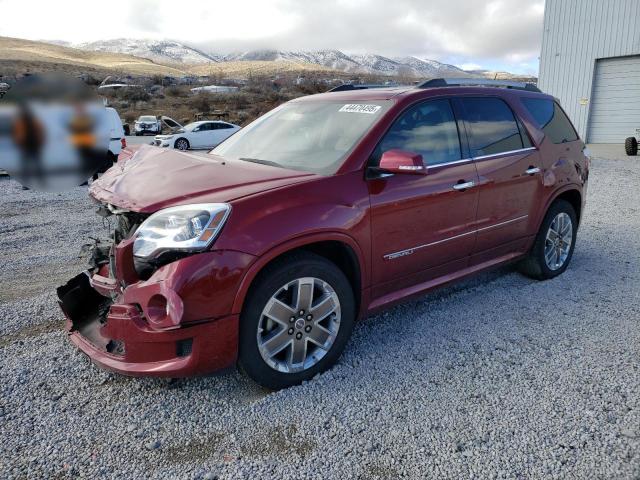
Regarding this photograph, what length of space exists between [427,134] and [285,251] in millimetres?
1561

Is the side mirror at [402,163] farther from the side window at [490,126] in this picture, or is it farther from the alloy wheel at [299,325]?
the side window at [490,126]

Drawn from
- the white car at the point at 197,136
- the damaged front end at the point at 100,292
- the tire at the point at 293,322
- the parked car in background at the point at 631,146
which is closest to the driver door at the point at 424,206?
the tire at the point at 293,322

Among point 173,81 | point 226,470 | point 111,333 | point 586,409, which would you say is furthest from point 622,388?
point 173,81

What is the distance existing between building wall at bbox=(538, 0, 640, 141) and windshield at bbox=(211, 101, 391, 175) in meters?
19.5

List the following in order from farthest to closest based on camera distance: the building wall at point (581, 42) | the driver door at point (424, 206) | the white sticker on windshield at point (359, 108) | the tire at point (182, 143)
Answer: the tire at point (182, 143) < the building wall at point (581, 42) < the white sticker on windshield at point (359, 108) < the driver door at point (424, 206)

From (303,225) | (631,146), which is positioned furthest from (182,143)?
(303,225)

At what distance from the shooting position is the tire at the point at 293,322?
9.34ft

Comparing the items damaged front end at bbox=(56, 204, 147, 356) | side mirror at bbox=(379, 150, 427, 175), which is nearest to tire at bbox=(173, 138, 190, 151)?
damaged front end at bbox=(56, 204, 147, 356)

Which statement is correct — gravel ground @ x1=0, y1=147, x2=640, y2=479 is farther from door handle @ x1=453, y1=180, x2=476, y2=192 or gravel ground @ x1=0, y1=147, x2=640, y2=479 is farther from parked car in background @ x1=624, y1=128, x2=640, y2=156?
parked car in background @ x1=624, y1=128, x2=640, y2=156

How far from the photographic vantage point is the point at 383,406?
9.58 feet

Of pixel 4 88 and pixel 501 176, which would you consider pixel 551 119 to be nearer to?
pixel 501 176

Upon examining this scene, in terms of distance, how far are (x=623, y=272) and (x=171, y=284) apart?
464 centimetres

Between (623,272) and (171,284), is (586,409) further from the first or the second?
(623,272)

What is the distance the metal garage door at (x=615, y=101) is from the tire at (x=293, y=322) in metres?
20.5
